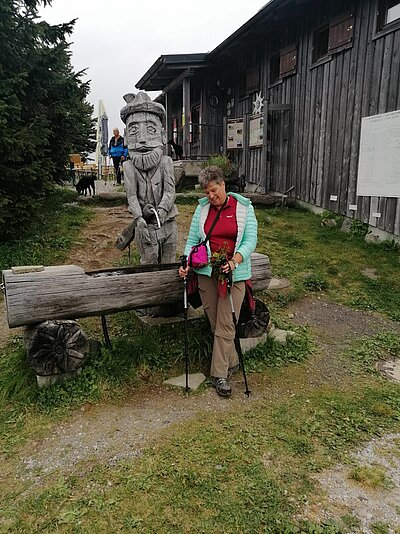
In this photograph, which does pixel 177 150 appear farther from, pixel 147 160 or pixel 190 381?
pixel 190 381

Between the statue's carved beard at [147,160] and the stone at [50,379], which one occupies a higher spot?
the statue's carved beard at [147,160]

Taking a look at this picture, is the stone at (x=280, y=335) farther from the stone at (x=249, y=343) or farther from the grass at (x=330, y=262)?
the grass at (x=330, y=262)

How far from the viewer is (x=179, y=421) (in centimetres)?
336

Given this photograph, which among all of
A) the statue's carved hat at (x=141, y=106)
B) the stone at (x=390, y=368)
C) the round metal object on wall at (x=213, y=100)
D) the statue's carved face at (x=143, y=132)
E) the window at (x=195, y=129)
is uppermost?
the round metal object on wall at (x=213, y=100)

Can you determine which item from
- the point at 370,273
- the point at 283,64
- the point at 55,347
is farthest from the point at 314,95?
the point at 55,347

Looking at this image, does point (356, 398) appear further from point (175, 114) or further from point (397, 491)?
point (175, 114)

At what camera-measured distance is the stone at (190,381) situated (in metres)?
3.86

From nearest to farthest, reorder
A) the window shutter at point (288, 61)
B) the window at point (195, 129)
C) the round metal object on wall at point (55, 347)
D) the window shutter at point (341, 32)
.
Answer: the round metal object on wall at point (55, 347), the window shutter at point (341, 32), the window shutter at point (288, 61), the window at point (195, 129)

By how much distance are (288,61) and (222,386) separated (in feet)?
30.7

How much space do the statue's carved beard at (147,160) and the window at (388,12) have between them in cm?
514

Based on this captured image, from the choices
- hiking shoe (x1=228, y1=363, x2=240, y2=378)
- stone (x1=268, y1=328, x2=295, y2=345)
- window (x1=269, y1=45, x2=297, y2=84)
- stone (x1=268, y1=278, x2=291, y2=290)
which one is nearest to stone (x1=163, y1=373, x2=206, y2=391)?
hiking shoe (x1=228, y1=363, x2=240, y2=378)

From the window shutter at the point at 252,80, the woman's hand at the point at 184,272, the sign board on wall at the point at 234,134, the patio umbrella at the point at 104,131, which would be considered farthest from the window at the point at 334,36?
the patio umbrella at the point at 104,131

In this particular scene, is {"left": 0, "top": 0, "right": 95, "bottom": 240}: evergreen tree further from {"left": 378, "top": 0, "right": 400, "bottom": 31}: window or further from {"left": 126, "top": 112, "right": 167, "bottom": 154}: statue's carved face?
{"left": 378, "top": 0, "right": 400, "bottom": 31}: window

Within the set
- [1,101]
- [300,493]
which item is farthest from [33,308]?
[1,101]
